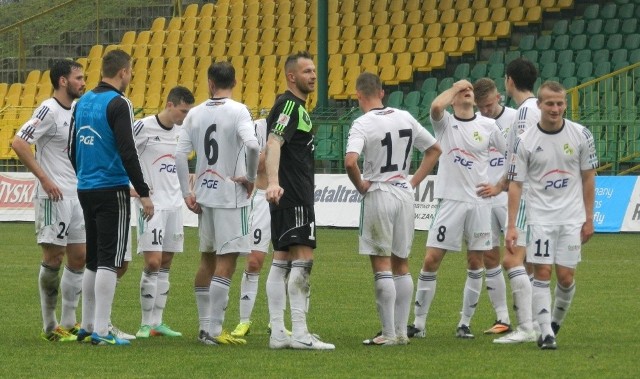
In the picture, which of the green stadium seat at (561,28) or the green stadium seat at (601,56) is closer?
the green stadium seat at (601,56)

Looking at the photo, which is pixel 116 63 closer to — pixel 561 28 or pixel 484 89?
pixel 484 89

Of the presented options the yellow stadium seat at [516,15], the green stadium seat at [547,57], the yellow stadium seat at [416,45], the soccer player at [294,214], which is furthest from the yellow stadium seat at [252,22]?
the soccer player at [294,214]

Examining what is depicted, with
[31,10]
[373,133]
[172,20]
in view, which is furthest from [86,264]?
Answer: [31,10]

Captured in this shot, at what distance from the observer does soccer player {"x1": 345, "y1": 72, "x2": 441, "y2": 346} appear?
9930mm

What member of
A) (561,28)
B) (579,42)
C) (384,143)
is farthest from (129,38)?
(384,143)

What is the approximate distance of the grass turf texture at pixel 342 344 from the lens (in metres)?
8.67

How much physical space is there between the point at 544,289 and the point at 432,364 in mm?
1170

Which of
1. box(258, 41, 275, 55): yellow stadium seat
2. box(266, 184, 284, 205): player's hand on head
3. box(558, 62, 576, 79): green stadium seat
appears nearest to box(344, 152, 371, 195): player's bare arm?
box(266, 184, 284, 205): player's hand on head

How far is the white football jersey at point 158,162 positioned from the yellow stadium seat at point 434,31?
66.3 ft

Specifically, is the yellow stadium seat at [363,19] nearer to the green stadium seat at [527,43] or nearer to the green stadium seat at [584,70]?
the green stadium seat at [527,43]

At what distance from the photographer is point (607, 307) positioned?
1262 cm

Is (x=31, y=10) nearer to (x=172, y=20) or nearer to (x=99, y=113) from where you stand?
(x=172, y=20)

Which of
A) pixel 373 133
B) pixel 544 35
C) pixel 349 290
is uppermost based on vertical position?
pixel 544 35

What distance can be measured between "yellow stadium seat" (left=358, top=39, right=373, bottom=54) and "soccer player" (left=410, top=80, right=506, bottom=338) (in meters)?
20.6
